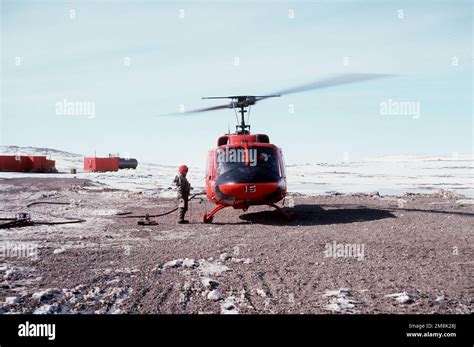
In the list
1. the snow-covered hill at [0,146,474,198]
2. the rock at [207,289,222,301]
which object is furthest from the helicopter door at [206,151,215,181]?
the snow-covered hill at [0,146,474,198]

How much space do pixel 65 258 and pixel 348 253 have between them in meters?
5.58

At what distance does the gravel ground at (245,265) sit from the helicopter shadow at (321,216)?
0.08 m

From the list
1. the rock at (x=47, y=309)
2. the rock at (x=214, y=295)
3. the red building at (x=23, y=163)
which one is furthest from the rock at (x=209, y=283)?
the red building at (x=23, y=163)

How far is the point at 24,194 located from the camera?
20609 mm

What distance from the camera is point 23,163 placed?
156 feet

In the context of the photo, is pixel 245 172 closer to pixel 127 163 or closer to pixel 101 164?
pixel 101 164

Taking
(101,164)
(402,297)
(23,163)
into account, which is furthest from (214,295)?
(101,164)

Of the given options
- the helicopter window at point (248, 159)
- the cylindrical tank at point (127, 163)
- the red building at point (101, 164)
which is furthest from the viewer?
the cylindrical tank at point (127, 163)

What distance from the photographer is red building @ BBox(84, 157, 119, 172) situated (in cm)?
5706

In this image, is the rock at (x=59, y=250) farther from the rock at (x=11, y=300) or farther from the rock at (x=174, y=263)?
the rock at (x=11, y=300)

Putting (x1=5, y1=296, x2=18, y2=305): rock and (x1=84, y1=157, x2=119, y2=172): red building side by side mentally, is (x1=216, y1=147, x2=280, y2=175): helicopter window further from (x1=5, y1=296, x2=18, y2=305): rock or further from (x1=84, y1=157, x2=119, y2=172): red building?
(x1=84, y1=157, x2=119, y2=172): red building

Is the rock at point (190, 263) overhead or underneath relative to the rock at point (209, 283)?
underneath

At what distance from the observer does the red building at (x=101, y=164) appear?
57.1 meters

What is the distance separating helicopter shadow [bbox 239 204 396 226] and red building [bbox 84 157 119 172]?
157 ft
